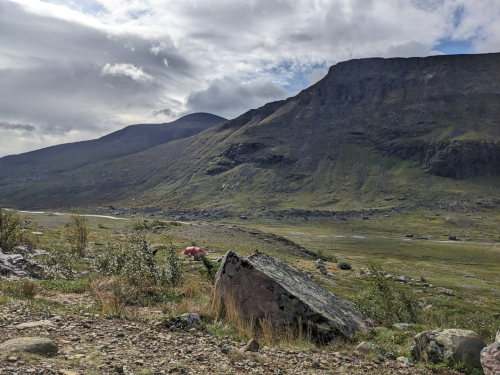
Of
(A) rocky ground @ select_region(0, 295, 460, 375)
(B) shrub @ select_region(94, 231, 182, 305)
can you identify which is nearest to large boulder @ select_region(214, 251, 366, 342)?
(A) rocky ground @ select_region(0, 295, 460, 375)

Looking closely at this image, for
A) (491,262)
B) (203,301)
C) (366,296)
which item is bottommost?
(491,262)

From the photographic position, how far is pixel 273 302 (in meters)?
12.1

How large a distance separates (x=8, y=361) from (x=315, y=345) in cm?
808

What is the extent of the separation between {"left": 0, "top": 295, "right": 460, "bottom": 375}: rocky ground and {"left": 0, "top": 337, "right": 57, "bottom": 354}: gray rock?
0.22m

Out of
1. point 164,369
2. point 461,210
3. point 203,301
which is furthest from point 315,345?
point 461,210

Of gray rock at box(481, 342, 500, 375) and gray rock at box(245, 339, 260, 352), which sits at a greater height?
gray rock at box(245, 339, 260, 352)

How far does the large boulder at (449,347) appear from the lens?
9.38 meters

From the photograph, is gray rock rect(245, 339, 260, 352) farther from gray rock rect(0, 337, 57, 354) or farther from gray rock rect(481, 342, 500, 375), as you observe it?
gray rock rect(481, 342, 500, 375)

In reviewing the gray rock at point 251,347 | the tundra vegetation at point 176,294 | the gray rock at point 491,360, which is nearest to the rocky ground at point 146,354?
the gray rock at point 251,347

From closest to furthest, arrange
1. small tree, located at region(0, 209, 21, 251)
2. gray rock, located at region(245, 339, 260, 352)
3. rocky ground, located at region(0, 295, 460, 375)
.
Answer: rocky ground, located at region(0, 295, 460, 375)
gray rock, located at region(245, 339, 260, 352)
small tree, located at region(0, 209, 21, 251)

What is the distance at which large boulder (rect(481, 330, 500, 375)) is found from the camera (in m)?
8.15

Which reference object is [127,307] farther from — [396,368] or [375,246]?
[375,246]

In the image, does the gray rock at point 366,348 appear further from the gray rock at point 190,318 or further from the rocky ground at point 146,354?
the gray rock at point 190,318

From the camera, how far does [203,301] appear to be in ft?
41.8
